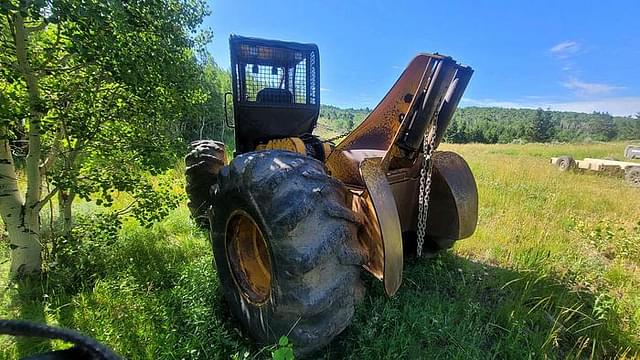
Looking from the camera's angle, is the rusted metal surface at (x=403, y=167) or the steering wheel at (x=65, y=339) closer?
the steering wheel at (x=65, y=339)

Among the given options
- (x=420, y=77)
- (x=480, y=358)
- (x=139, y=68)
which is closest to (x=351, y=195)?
(x=420, y=77)

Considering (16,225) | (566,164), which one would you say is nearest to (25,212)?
(16,225)

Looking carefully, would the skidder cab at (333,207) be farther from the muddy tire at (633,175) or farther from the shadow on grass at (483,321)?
the muddy tire at (633,175)

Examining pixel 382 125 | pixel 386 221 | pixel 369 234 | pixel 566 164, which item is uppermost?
pixel 382 125

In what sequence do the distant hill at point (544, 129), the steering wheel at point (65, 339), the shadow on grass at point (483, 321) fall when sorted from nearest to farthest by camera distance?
the steering wheel at point (65, 339), the shadow on grass at point (483, 321), the distant hill at point (544, 129)

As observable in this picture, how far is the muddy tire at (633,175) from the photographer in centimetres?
1010

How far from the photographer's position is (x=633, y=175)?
10367 millimetres

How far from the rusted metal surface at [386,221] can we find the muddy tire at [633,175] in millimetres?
11274

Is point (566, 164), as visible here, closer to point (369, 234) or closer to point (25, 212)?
point (369, 234)

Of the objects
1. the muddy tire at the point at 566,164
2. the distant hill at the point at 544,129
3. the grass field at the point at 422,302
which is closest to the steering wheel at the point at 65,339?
the grass field at the point at 422,302

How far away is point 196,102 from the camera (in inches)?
139

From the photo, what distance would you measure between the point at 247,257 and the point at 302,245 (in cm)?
84

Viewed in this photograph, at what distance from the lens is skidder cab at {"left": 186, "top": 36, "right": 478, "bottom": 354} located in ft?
5.98

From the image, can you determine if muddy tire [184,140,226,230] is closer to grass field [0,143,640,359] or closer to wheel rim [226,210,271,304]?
grass field [0,143,640,359]
